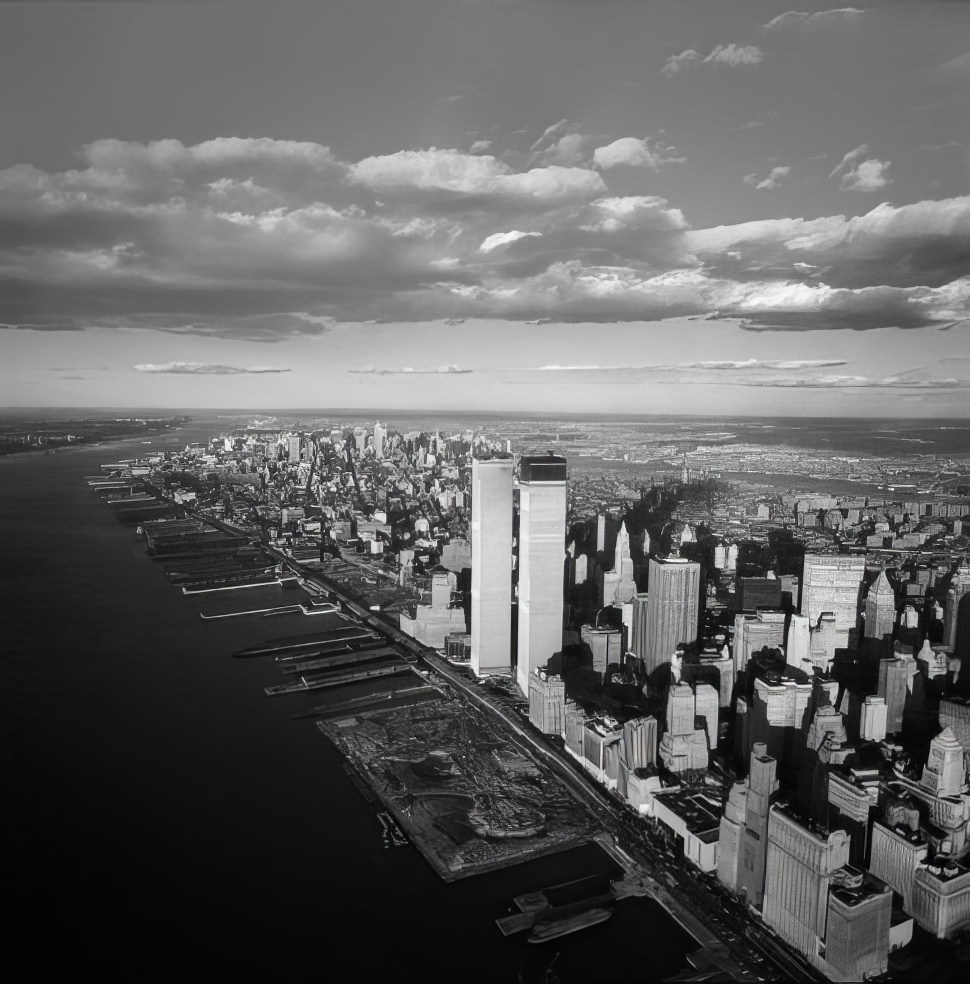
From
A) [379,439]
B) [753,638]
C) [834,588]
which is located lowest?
[753,638]

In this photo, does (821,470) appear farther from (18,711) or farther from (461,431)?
(18,711)

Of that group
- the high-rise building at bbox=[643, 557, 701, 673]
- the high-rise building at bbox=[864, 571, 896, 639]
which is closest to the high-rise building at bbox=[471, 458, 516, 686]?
the high-rise building at bbox=[643, 557, 701, 673]

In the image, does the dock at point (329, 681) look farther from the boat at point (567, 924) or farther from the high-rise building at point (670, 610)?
the boat at point (567, 924)

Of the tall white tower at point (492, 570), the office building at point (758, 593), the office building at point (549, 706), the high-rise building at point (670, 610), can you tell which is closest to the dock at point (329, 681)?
the tall white tower at point (492, 570)

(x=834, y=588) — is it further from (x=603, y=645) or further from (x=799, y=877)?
(x=799, y=877)

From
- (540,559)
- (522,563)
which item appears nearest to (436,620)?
(522,563)
